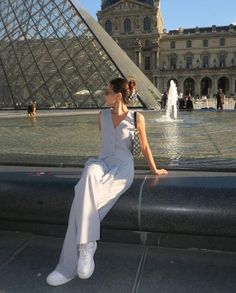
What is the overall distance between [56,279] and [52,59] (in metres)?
17.5

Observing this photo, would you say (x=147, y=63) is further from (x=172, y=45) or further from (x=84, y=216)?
(x=84, y=216)

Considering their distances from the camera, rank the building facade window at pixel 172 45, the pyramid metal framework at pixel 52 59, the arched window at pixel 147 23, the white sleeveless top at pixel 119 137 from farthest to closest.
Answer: the building facade window at pixel 172 45, the arched window at pixel 147 23, the pyramid metal framework at pixel 52 59, the white sleeveless top at pixel 119 137

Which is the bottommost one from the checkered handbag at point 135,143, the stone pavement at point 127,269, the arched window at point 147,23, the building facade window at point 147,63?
the stone pavement at point 127,269

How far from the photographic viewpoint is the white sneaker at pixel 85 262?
224 cm

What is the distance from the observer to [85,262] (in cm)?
225

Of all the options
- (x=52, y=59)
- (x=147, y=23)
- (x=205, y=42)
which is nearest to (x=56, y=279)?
(x=52, y=59)

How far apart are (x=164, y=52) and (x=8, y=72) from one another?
192 ft

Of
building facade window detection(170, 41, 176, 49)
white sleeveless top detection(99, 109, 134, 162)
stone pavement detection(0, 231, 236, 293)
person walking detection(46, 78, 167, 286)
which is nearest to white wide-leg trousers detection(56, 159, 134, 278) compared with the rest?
person walking detection(46, 78, 167, 286)

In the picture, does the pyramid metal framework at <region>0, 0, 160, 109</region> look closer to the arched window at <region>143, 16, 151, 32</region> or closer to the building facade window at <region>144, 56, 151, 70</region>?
the arched window at <region>143, 16, 151, 32</region>

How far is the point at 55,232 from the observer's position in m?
2.90

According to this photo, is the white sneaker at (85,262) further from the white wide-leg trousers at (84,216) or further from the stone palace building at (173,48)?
the stone palace building at (173,48)

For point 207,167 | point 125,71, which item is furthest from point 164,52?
point 207,167

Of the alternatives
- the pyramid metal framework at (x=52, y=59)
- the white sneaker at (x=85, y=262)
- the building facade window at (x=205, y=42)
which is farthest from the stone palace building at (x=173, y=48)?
the white sneaker at (x=85, y=262)

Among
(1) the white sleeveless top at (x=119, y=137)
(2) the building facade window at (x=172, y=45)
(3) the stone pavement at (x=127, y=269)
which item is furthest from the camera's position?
(2) the building facade window at (x=172, y=45)
